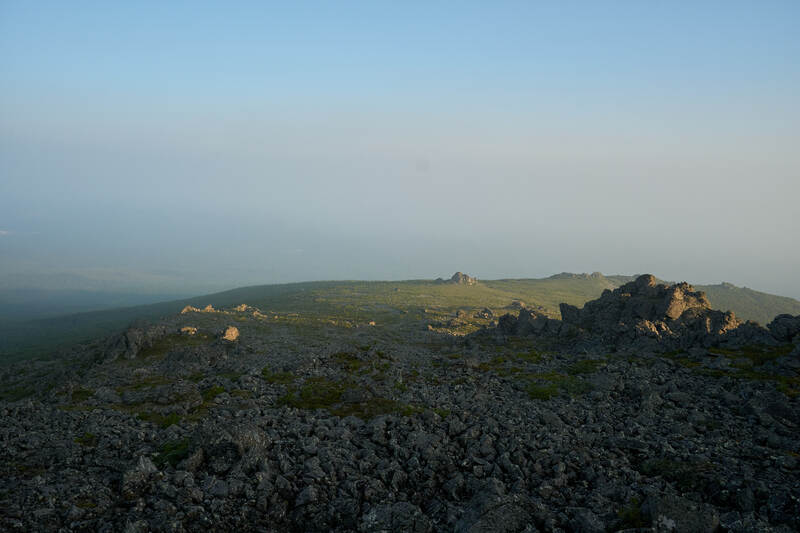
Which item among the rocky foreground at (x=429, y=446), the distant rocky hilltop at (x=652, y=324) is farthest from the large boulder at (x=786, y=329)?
the rocky foreground at (x=429, y=446)

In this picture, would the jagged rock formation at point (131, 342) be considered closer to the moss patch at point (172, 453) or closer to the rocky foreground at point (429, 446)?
the rocky foreground at point (429, 446)

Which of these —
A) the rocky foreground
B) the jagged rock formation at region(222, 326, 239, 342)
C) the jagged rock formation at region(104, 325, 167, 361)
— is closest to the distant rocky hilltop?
the rocky foreground

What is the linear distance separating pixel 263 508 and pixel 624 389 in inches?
1081

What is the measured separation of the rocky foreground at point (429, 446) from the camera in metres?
14.9

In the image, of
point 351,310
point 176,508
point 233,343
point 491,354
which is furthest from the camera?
point 351,310

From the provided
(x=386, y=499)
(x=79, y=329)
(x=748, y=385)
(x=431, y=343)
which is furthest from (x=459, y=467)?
(x=79, y=329)

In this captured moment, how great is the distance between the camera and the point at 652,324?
49.0 metres

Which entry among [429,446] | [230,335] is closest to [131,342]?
[230,335]

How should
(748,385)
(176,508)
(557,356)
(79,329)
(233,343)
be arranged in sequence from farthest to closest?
(79,329), (233,343), (557,356), (748,385), (176,508)

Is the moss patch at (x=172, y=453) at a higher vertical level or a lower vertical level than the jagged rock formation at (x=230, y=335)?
higher

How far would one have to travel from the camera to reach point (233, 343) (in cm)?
5669

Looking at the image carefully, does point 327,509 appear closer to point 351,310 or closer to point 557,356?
point 557,356

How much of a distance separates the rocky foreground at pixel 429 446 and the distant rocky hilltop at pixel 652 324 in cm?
59

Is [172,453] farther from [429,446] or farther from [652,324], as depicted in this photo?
[652,324]
